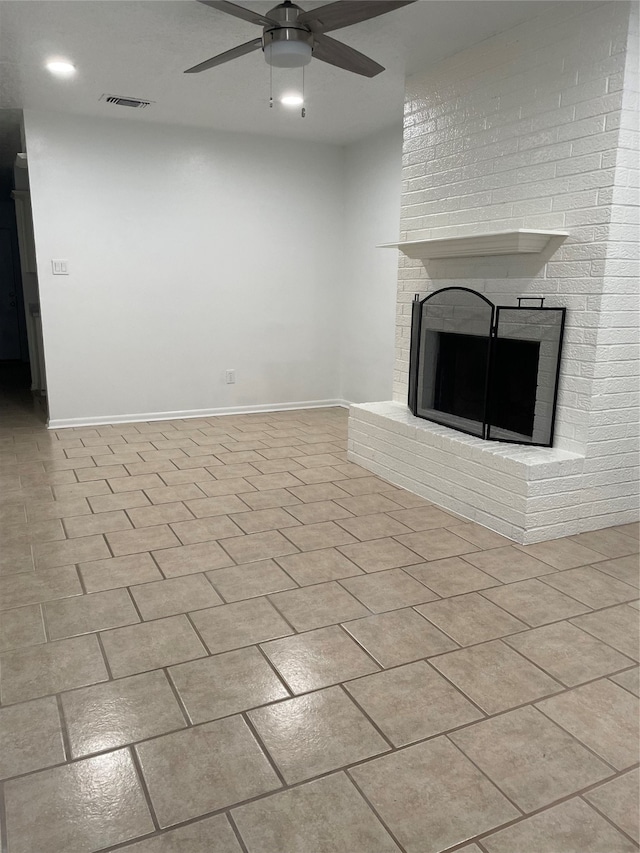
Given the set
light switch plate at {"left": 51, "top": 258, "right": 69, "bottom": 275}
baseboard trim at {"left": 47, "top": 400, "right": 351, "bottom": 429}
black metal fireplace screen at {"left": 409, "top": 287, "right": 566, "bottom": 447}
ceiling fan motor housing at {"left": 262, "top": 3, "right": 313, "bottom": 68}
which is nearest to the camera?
ceiling fan motor housing at {"left": 262, "top": 3, "right": 313, "bottom": 68}

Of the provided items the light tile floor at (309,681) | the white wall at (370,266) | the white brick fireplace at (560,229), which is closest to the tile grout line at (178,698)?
the light tile floor at (309,681)

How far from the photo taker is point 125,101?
14.0 feet

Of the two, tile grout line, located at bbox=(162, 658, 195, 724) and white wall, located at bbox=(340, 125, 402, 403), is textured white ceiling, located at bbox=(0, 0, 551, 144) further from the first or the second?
tile grout line, located at bbox=(162, 658, 195, 724)

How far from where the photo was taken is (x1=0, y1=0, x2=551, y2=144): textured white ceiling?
2838 mm

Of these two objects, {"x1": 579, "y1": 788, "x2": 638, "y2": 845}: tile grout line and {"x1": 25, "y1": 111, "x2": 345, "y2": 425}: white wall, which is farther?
{"x1": 25, "y1": 111, "x2": 345, "y2": 425}: white wall

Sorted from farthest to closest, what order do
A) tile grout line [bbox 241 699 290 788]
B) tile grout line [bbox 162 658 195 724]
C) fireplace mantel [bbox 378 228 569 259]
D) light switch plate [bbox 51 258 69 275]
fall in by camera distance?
light switch plate [bbox 51 258 69 275], fireplace mantel [bbox 378 228 569 259], tile grout line [bbox 162 658 195 724], tile grout line [bbox 241 699 290 788]

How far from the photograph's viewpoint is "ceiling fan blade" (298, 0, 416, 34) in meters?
2.25

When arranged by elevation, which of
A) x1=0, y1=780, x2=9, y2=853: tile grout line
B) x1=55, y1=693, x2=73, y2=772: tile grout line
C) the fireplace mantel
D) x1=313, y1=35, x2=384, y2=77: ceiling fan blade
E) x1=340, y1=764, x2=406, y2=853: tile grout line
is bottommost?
x1=340, y1=764, x2=406, y2=853: tile grout line

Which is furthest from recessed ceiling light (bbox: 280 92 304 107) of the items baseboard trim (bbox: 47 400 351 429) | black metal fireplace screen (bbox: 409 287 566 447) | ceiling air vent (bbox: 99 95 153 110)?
baseboard trim (bbox: 47 400 351 429)

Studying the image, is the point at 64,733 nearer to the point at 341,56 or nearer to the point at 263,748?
the point at 263,748

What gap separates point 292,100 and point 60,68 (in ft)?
4.75

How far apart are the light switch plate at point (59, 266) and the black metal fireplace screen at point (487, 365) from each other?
2.77m

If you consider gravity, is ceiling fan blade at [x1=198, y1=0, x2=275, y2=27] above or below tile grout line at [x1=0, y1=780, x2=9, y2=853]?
above

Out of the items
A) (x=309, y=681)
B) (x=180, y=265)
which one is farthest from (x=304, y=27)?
(x=180, y=265)
